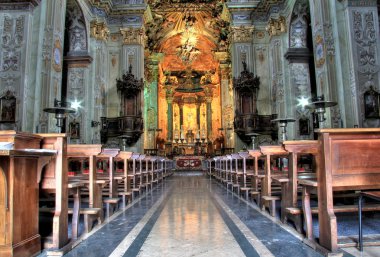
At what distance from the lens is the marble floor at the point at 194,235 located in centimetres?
321

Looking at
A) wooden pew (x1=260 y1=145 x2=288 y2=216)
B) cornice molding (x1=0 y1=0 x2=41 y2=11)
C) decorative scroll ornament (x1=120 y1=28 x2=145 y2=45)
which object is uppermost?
decorative scroll ornament (x1=120 y1=28 x2=145 y2=45)

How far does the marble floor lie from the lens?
3205mm

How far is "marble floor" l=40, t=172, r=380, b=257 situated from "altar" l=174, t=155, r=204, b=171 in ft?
A: 55.8

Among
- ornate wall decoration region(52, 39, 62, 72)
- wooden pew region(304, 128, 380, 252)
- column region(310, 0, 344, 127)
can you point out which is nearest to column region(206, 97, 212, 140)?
column region(310, 0, 344, 127)

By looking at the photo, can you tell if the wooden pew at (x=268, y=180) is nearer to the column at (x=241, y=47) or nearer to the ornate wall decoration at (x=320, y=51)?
the ornate wall decoration at (x=320, y=51)

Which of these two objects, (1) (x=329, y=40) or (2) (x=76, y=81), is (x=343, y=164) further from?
(2) (x=76, y=81)

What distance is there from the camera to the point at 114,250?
10.7 ft

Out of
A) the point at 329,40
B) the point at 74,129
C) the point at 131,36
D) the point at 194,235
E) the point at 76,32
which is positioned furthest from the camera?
the point at 131,36

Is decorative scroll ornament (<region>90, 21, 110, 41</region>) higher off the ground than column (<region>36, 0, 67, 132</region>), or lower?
higher

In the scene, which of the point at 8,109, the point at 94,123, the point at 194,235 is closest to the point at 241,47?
the point at 94,123

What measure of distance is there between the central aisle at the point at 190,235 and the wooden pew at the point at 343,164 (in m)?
0.94

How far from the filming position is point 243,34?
18.2 metres

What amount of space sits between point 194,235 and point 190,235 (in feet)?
0.16

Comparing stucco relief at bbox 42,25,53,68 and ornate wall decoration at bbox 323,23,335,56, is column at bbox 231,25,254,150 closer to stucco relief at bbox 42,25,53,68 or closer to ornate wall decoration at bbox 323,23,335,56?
ornate wall decoration at bbox 323,23,335,56
